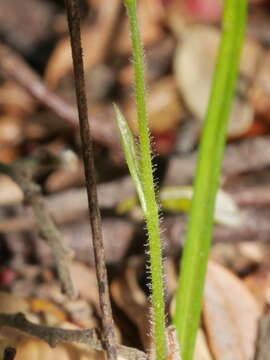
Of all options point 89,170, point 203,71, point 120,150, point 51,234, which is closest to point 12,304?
point 51,234

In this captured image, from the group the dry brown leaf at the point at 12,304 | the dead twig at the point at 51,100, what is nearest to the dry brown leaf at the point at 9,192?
the dead twig at the point at 51,100

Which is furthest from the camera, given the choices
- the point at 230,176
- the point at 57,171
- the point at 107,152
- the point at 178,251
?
the point at 107,152

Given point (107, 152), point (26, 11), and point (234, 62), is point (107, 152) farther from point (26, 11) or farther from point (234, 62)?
point (26, 11)

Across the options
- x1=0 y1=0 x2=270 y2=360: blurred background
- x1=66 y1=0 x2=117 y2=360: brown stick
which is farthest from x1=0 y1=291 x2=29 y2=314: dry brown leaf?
x1=66 y1=0 x2=117 y2=360: brown stick

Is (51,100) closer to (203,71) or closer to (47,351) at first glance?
(203,71)

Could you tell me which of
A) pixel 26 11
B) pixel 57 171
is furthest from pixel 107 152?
pixel 26 11

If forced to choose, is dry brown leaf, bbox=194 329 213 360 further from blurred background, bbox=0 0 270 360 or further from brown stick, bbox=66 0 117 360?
brown stick, bbox=66 0 117 360
